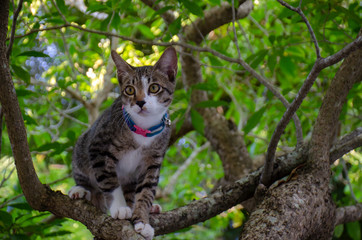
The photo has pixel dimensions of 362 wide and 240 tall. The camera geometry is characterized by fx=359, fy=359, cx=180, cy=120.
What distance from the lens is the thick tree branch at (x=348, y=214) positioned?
2.18 metres

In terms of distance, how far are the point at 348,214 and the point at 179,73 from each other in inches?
80.2

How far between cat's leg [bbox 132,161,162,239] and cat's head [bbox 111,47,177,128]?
29 cm

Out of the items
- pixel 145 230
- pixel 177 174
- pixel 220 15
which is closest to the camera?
pixel 145 230

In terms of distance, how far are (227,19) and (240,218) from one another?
217cm

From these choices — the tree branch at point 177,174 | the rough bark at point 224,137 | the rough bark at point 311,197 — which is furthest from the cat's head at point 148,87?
the tree branch at point 177,174

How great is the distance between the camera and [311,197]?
1.71m

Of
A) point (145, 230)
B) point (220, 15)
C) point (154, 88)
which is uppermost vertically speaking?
point (220, 15)

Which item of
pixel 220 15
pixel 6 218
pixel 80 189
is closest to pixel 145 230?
pixel 80 189

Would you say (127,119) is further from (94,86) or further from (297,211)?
(94,86)

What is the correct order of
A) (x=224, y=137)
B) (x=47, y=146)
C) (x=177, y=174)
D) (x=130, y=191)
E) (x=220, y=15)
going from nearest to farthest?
(x=47, y=146) → (x=130, y=191) → (x=220, y=15) → (x=224, y=137) → (x=177, y=174)

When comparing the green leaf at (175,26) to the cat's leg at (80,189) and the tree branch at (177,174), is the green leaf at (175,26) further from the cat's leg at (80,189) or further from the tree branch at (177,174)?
the tree branch at (177,174)

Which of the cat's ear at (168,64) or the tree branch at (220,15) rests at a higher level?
the tree branch at (220,15)

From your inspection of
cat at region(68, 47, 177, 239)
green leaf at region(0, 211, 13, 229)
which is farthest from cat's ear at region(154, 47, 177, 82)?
green leaf at region(0, 211, 13, 229)

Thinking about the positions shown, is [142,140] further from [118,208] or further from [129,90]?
[118,208]
